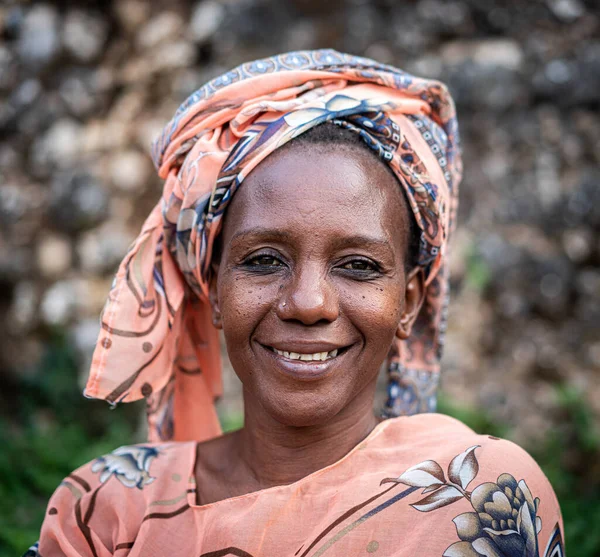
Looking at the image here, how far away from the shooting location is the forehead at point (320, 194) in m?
1.98

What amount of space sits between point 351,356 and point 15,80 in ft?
12.6

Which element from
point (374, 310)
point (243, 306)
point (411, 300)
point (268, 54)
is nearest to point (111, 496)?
point (243, 306)

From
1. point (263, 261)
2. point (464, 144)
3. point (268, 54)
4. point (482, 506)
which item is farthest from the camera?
point (268, 54)

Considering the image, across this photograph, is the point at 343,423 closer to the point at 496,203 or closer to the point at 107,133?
the point at 496,203

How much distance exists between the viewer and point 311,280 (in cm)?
194

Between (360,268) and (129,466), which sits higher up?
(360,268)

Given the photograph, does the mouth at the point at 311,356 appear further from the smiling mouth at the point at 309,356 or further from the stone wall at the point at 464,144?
the stone wall at the point at 464,144

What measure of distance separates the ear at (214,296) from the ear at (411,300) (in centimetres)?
54

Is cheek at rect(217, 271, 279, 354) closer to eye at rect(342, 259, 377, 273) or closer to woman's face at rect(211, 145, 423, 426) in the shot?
woman's face at rect(211, 145, 423, 426)

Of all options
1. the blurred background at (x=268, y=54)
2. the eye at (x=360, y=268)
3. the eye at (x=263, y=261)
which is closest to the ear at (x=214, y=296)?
the eye at (x=263, y=261)

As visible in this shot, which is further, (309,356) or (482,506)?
(309,356)

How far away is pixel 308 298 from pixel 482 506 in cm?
67

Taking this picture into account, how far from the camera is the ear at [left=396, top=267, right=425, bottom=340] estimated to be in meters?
2.26

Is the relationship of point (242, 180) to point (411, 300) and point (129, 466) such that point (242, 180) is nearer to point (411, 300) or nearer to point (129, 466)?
point (411, 300)
